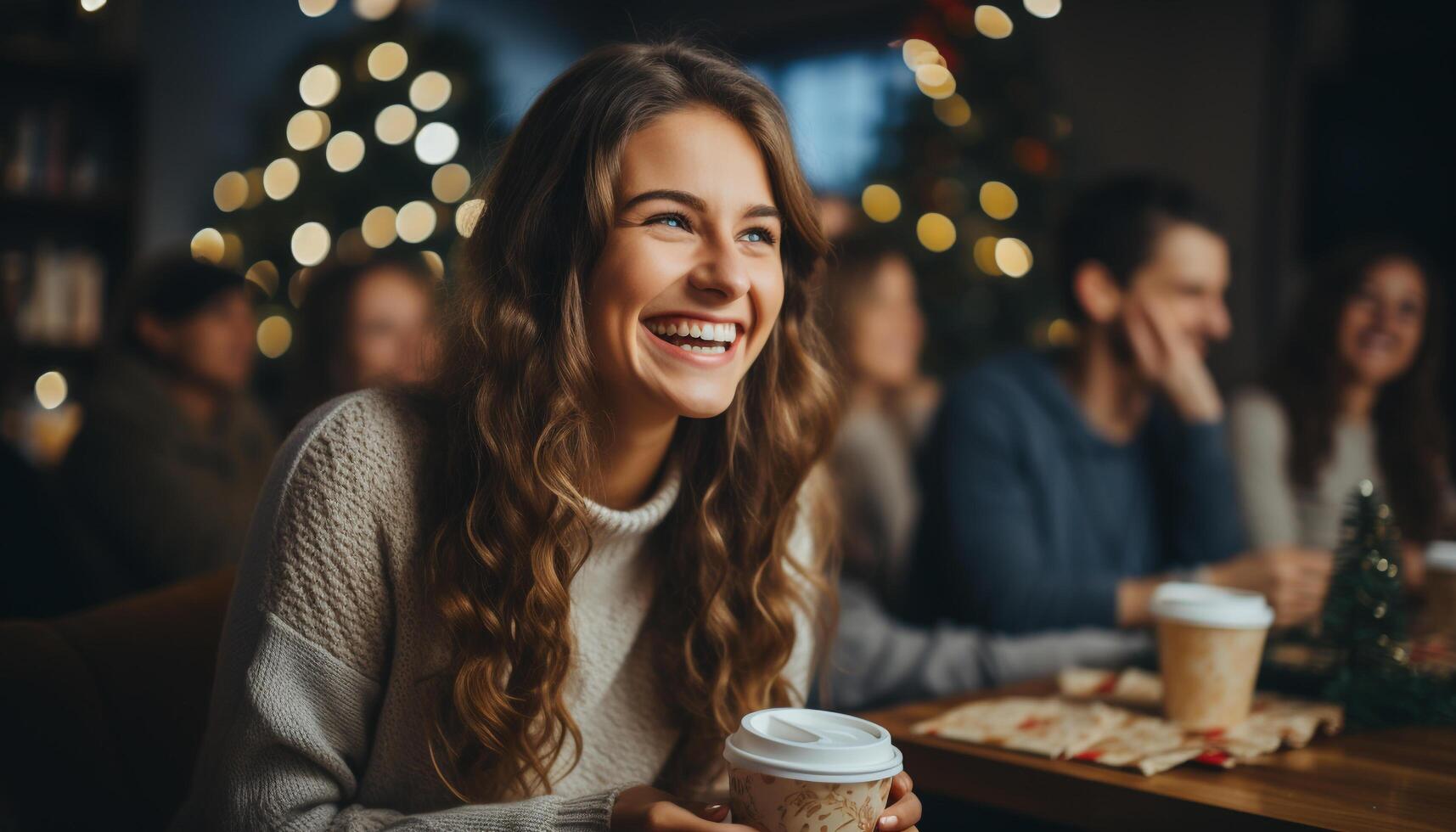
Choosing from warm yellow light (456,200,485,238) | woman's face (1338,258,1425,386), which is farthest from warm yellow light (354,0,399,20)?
warm yellow light (456,200,485,238)

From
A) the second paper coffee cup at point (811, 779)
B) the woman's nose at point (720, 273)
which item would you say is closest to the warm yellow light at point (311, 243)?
the woman's nose at point (720, 273)

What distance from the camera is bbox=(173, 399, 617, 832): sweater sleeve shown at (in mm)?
1083

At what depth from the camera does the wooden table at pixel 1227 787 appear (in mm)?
→ 995

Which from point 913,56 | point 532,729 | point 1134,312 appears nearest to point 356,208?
point 913,56

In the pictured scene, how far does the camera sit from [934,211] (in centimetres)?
462

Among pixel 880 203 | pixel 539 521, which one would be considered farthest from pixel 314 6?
pixel 539 521

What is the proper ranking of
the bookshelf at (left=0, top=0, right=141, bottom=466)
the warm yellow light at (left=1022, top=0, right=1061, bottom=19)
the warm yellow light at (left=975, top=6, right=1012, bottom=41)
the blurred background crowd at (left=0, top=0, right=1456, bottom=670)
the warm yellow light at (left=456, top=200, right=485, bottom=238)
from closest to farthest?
the warm yellow light at (left=456, top=200, right=485, bottom=238) < the blurred background crowd at (left=0, top=0, right=1456, bottom=670) < the bookshelf at (left=0, top=0, right=141, bottom=466) < the warm yellow light at (left=975, top=6, right=1012, bottom=41) < the warm yellow light at (left=1022, top=0, right=1061, bottom=19)

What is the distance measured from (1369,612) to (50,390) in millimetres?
4674

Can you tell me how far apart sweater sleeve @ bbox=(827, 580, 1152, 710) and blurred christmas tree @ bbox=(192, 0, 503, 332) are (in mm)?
3575

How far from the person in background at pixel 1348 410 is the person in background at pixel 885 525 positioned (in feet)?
2.90

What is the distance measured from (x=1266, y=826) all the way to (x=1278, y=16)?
454 centimetres

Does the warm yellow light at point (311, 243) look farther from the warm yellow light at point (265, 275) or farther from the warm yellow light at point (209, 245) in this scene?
the warm yellow light at point (209, 245)

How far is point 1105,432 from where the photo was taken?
8.26 feet

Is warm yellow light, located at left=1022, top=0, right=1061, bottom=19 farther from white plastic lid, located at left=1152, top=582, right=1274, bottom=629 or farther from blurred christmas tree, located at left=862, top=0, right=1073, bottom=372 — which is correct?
white plastic lid, located at left=1152, top=582, right=1274, bottom=629
